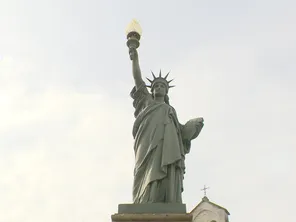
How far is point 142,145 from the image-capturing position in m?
8.34

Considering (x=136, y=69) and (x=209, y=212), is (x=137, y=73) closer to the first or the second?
(x=136, y=69)

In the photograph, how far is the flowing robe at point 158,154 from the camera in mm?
7816

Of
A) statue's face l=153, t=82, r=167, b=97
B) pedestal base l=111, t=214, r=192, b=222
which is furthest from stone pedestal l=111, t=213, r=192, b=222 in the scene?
statue's face l=153, t=82, r=167, b=97

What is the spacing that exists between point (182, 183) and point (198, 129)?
1066 millimetres

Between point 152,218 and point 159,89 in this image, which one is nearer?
point 152,218

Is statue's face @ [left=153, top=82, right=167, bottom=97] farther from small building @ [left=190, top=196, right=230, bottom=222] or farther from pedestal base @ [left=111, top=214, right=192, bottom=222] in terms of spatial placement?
small building @ [left=190, top=196, right=230, bottom=222]

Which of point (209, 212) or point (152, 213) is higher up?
point (209, 212)

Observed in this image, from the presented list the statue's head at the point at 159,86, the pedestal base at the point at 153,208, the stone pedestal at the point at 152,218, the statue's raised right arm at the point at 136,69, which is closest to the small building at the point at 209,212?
the statue's head at the point at 159,86

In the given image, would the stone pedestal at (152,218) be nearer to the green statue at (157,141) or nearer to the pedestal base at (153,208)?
the pedestal base at (153,208)

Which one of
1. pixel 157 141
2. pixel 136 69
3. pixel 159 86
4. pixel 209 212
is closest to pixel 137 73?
pixel 136 69

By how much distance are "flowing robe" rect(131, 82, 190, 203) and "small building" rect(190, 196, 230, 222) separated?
2454 centimetres

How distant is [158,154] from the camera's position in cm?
809

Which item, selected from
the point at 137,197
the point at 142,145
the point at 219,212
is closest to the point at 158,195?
the point at 137,197

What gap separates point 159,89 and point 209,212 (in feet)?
82.6
